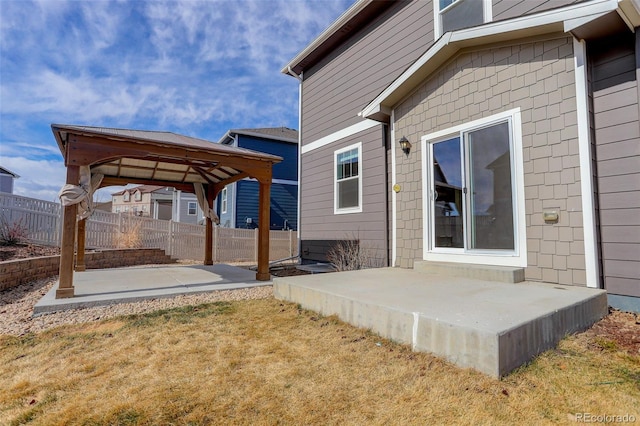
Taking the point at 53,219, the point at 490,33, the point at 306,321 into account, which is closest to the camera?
the point at 306,321

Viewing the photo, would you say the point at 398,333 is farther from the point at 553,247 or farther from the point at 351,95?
the point at 351,95

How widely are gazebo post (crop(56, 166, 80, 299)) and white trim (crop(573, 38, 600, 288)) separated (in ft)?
20.5

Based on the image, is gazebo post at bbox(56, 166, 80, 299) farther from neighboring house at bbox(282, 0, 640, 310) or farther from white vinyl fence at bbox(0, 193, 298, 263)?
white vinyl fence at bbox(0, 193, 298, 263)

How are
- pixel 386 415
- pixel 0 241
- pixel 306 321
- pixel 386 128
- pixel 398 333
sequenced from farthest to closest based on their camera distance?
pixel 0 241 < pixel 386 128 < pixel 306 321 < pixel 398 333 < pixel 386 415

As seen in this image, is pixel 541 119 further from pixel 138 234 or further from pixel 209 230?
pixel 138 234

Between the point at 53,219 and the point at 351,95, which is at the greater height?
the point at 351,95

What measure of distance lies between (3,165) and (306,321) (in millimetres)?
29644

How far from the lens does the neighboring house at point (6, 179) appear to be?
22.8m

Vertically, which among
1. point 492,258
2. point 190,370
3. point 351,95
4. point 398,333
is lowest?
point 190,370

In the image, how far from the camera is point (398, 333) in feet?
8.83

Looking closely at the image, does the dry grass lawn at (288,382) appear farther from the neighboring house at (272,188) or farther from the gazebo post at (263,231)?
the neighboring house at (272,188)

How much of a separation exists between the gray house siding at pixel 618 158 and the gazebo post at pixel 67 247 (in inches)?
255

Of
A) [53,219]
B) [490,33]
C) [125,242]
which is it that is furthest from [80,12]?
[490,33]

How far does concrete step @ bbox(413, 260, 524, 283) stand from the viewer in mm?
3852
